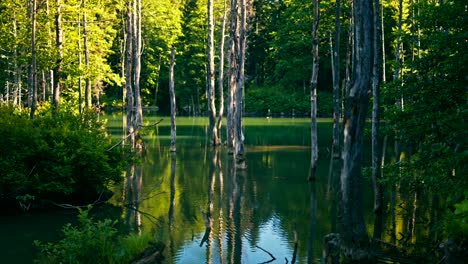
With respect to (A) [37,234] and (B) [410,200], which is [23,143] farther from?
(B) [410,200]

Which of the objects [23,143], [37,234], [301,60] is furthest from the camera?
[301,60]

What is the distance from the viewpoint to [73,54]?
25609 millimetres

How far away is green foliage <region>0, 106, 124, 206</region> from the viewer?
1675 centimetres

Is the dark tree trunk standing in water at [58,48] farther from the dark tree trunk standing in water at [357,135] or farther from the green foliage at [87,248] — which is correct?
the dark tree trunk standing in water at [357,135]

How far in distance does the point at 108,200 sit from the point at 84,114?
3.36 meters

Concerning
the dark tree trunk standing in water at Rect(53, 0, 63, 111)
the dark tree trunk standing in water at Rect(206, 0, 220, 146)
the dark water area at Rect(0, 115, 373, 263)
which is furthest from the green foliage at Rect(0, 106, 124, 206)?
the dark tree trunk standing in water at Rect(206, 0, 220, 146)

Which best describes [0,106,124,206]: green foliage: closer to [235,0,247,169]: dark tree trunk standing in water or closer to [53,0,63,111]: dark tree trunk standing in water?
[53,0,63,111]: dark tree trunk standing in water

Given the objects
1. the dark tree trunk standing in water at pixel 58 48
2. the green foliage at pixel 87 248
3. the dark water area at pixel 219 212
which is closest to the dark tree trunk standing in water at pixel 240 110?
the dark water area at pixel 219 212

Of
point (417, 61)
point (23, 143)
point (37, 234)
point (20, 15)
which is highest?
point (20, 15)

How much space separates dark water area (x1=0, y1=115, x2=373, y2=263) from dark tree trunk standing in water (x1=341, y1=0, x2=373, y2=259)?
1175 mm

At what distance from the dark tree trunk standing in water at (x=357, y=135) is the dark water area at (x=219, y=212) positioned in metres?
1.17

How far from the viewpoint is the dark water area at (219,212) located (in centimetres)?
1289

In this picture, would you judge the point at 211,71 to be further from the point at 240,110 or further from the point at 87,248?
the point at 87,248

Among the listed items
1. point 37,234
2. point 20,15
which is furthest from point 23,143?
point 20,15
